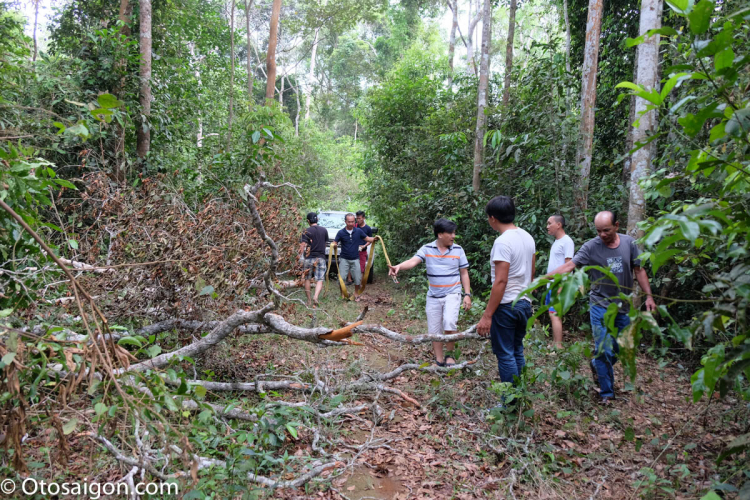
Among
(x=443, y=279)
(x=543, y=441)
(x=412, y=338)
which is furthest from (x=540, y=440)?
(x=443, y=279)

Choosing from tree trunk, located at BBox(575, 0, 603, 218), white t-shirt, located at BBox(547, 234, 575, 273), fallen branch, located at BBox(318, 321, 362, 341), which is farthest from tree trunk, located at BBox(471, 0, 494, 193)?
fallen branch, located at BBox(318, 321, 362, 341)

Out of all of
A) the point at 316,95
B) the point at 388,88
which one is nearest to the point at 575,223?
the point at 388,88

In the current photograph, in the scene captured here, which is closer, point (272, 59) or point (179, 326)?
point (179, 326)

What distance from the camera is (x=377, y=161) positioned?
557 inches

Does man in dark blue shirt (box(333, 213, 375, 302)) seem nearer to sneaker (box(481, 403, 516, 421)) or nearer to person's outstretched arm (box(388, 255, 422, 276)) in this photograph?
person's outstretched arm (box(388, 255, 422, 276))

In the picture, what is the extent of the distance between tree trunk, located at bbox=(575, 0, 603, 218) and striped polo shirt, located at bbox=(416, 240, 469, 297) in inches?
113

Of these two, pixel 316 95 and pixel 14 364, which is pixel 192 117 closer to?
pixel 14 364

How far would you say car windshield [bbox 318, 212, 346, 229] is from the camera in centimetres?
1277

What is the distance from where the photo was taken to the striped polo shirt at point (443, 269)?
5.24 m

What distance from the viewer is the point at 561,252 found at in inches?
225

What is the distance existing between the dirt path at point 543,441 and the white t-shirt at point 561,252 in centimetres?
117

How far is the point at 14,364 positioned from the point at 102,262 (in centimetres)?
322

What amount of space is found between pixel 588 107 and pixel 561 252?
2851mm

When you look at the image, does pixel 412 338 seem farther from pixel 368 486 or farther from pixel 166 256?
pixel 166 256
